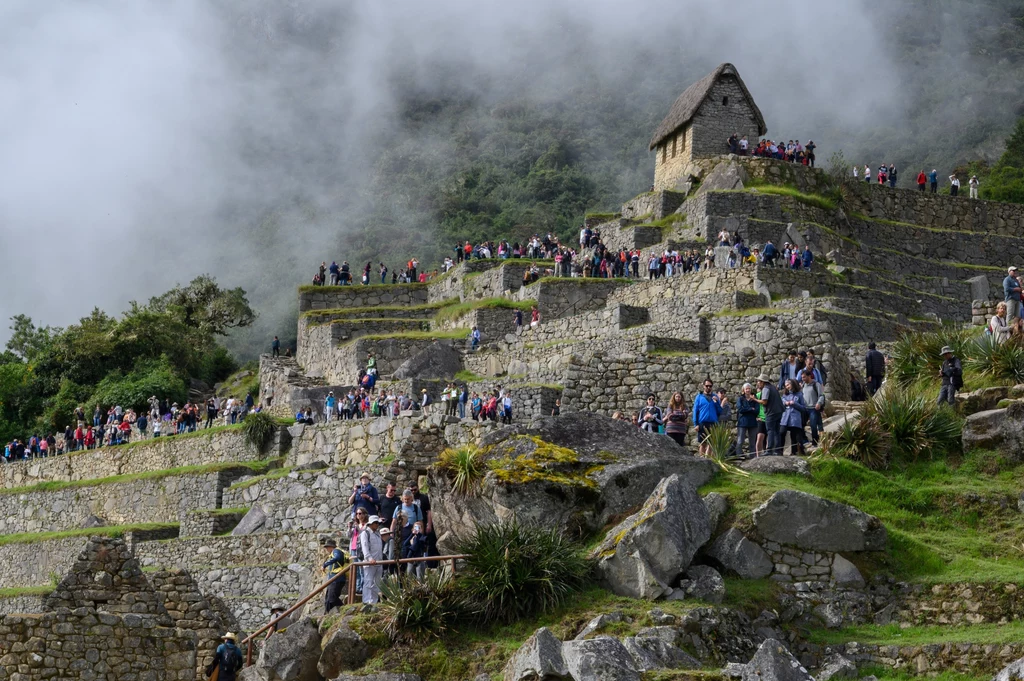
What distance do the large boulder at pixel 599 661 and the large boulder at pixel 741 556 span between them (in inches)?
132

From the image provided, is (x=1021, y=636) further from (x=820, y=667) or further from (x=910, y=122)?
(x=910, y=122)

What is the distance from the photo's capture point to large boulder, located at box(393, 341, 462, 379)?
40375 mm

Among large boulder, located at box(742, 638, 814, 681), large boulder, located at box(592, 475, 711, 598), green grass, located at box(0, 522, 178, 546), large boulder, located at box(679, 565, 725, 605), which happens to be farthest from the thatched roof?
large boulder, located at box(742, 638, 814, 681)

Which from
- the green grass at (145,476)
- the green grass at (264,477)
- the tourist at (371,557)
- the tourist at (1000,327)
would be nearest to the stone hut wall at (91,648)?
the tourist at (371,557)

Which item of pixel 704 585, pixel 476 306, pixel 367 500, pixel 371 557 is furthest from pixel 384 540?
pixel 476 306

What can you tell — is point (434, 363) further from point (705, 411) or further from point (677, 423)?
point (677, 423)

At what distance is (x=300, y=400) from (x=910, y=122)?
2245 inches

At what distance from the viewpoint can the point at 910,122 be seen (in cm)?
8644

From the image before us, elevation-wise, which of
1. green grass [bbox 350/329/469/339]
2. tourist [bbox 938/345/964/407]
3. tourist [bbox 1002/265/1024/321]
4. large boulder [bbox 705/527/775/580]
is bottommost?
large boulder [bbox 705/527/775/580]

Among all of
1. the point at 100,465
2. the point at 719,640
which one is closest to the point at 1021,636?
the point at 719,640

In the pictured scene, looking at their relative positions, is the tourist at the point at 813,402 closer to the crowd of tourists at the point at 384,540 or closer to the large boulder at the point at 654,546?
the large boulder at the point at 654,546

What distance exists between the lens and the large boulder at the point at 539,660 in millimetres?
15586

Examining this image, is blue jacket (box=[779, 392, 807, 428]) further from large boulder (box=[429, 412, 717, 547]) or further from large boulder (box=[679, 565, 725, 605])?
large boulder (box=[679, 565, 725, 605])

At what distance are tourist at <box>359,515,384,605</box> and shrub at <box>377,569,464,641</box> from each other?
77cm
